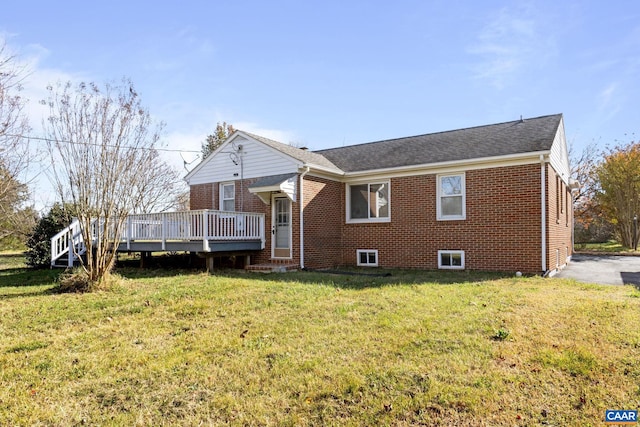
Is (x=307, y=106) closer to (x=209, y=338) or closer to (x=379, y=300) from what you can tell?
(x=379, y=300)

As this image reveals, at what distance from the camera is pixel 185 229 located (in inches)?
462

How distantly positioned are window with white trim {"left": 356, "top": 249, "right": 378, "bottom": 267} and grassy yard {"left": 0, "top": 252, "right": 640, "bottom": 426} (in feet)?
18.2

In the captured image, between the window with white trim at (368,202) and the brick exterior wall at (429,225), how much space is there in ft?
0.76

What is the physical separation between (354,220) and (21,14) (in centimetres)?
1028

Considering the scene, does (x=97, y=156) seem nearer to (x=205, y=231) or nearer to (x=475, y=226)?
(x=205, y=231)

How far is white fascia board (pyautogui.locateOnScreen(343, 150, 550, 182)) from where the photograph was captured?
34.2 ft

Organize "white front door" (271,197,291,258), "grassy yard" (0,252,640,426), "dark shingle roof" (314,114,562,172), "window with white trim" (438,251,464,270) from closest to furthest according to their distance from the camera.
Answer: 1. "grassy yard" (0,252,640,426)
2. "dark shingle roof" (314,114,562,172)
3. "window with white trim" (438,251,464,270)
4. "white front door" (271,197,291,258)

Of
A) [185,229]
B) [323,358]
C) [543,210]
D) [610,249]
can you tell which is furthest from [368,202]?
[610,249]

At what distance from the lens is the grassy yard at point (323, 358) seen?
328cm

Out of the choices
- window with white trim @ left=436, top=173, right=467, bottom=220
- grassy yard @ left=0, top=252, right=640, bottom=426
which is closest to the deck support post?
grassy yard @ left=0, top=252, right=640, bottom=426

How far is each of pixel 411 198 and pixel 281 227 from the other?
4.35 meters

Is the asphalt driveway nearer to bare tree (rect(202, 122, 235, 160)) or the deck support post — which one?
the deck support post

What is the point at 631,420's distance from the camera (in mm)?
3029

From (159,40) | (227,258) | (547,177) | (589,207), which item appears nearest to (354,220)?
(227,258)
